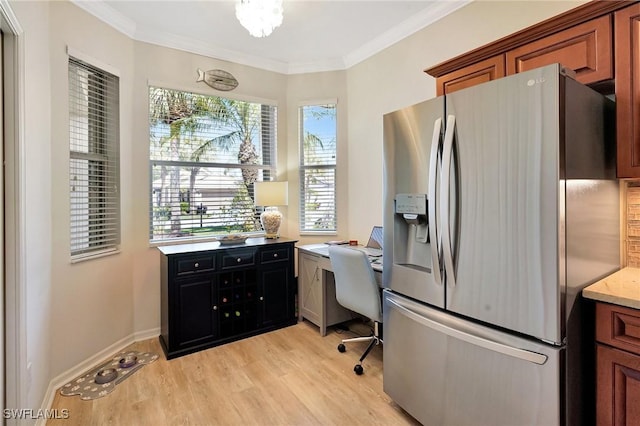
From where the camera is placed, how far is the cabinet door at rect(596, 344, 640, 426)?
1.28 metres

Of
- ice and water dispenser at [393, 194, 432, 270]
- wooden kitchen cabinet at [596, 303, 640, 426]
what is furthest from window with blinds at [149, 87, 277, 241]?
wooden kitchen cabinet at [596, 303, 640, 426]

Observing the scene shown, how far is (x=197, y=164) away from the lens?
3398 mm

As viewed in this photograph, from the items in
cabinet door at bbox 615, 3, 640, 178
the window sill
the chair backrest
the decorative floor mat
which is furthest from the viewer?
the window sill

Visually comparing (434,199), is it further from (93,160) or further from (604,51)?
(93,160)

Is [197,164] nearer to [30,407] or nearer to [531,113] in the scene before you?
[30,407]

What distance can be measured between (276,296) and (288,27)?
259 cm

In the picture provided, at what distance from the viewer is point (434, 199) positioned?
5.38 ft

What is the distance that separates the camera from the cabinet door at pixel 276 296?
324 centimetres

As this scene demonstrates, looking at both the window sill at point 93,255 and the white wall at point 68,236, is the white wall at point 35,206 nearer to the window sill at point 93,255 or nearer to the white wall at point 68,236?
the white wall at point 68,236

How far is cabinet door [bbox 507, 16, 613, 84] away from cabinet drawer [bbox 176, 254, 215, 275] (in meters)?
2.73

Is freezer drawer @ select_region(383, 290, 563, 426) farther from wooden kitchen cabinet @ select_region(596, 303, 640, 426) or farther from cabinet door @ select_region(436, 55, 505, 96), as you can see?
cabinet door @ select_region(436, 55, 505, 96)

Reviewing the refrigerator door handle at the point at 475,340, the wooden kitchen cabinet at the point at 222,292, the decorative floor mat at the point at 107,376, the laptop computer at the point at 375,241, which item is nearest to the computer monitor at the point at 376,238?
the laptop computer at the point at 375,241

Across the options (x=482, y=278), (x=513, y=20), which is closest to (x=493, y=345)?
(x=482, y=278)

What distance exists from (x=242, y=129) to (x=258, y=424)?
9.35 feet
